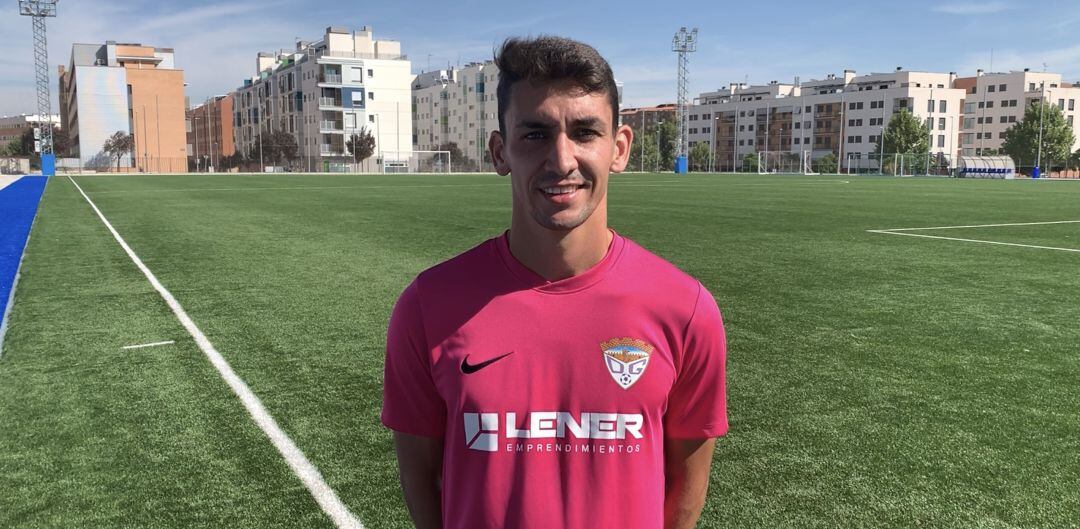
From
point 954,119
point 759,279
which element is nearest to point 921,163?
point 954,119

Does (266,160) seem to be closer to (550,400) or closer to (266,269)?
(266,269)

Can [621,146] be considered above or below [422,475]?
above

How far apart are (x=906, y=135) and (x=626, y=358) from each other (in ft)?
337

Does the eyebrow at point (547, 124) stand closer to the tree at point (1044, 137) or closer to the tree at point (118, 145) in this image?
the tree at point (1044, 137)

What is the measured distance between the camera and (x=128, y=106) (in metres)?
104

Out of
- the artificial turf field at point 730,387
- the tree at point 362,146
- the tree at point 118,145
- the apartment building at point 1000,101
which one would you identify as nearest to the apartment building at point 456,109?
the tree at point 362,146

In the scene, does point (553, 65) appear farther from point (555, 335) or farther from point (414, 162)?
point (414, 162)

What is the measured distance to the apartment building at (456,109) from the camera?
390ft

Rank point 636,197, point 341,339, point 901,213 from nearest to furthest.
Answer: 1. point 341,339
2. point 901,213
3. point 636,197

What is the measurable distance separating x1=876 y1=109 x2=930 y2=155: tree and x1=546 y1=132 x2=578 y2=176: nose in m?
101

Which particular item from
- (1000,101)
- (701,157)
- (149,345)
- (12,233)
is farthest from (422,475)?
(1000,101)

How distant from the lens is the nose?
1.71m

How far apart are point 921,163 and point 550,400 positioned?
85329mm

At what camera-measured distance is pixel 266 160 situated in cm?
10181
